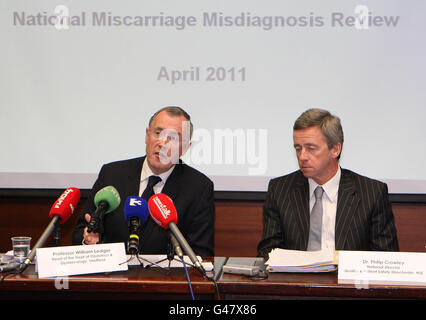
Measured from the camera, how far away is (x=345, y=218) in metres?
2.94

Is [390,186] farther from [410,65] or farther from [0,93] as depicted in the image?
[0,93]

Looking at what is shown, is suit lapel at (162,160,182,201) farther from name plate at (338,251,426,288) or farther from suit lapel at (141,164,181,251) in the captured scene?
name plate at (338,251,426,288)

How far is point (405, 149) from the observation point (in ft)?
12.9

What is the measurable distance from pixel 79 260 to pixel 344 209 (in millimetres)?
1435

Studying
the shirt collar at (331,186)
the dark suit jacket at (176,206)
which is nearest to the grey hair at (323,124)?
the shirt collar at (331,186)

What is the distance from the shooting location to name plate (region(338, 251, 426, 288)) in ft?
7.02

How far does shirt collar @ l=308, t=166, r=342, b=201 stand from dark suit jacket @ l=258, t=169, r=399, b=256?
28 millimetres

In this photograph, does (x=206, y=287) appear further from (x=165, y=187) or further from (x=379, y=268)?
(x=165, y=187)

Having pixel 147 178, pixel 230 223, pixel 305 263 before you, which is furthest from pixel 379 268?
pixel 230 223

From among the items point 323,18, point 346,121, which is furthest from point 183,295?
point 323,18

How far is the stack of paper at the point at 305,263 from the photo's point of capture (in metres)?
2.29

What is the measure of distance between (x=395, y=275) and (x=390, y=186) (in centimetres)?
192

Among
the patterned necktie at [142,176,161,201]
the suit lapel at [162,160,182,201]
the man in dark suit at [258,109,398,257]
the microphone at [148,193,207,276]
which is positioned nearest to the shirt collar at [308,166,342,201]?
the man in dark suit at [258,109,398,257]

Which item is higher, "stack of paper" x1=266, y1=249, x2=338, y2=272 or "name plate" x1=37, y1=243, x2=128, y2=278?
"name plate" x1=37, y1=243, x2=128, y2=278
